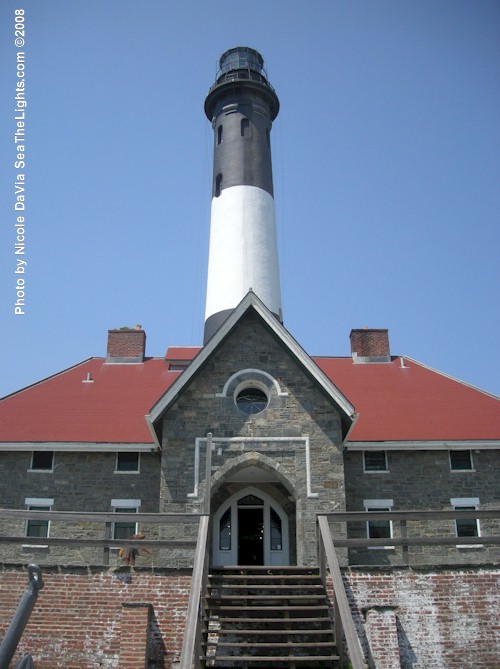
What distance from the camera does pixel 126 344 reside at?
79.7ft

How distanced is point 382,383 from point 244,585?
11.2m

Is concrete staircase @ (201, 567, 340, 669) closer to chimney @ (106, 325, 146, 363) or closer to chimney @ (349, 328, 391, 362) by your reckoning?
chimney @ (349, 328, 391, 362)

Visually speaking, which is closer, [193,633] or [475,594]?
[193,633]

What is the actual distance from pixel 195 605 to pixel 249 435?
217 inches

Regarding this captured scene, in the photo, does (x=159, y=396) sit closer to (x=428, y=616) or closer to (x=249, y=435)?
(x=249, y=435)

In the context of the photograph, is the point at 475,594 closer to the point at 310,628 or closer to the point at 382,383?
the point at 310,628

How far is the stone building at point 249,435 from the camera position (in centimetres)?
1505

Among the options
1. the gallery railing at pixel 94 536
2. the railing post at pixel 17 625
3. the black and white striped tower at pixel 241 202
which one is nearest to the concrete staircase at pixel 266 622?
the gallery railing at pixel 94 536

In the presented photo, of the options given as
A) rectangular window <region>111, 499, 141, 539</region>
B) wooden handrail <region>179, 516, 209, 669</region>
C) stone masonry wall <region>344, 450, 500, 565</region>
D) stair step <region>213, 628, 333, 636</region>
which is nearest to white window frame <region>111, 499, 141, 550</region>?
rectangular window <region>111, 499, 141, 539</region>

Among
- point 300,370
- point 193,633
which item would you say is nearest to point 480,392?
point 300,370

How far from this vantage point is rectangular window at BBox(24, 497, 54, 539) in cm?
1778

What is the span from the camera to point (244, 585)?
1230 centimetres

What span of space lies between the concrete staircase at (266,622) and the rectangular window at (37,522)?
22.3ft

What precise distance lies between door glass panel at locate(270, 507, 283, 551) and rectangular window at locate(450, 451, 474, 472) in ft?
16.1
